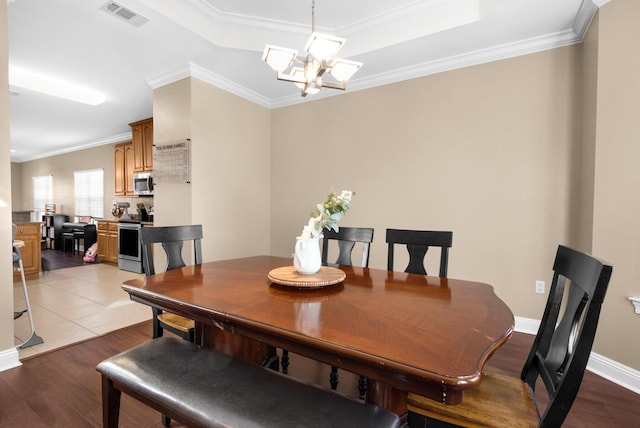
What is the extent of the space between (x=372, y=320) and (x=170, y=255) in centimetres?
152

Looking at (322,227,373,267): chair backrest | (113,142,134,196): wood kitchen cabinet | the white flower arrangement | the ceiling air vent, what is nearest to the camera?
the white flower arrangement

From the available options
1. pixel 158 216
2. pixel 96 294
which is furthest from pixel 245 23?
pixel 96 294

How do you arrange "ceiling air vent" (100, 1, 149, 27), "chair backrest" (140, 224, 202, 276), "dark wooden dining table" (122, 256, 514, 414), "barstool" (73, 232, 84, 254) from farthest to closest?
1. "barstool" (73, 232, 84, 254)
2. "ceiling air vent" (100, 1, 149, 27)
3. "chair backrest" (140, 224, 202, 276)
4. "dark wooden dining table" (122, 256, 514, 414)

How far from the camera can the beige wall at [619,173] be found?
2023mm

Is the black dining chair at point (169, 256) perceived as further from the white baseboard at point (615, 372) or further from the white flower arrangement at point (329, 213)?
the white baseboard at point (615, 372)

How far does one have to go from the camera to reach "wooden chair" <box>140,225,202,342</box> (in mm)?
1768

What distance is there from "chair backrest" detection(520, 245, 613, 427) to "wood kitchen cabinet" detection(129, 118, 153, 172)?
552 cm

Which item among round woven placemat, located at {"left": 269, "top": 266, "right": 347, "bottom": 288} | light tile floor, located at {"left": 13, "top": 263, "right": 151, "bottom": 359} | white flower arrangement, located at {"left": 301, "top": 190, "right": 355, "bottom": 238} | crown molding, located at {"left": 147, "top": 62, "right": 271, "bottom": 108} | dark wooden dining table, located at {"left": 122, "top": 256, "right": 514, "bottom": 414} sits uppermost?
crown molding, located at {"left": 147, "top": 62, "right": 271, "bottom": 108}

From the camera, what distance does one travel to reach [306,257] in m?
1.55

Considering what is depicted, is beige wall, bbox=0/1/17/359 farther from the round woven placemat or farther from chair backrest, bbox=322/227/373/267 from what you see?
chair backrest, bbox=322/227/373/267

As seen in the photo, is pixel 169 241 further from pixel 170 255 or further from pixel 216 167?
pixel 216 167

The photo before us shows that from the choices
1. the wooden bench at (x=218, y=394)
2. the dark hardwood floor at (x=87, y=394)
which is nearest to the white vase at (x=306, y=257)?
the wooden bench at (x=218, y=394)

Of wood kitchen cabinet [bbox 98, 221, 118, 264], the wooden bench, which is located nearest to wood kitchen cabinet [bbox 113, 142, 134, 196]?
wood kitchen cabinet [bbox 98, 221, 118, 264]

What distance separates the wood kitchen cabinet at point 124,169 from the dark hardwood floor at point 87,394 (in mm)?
4019
